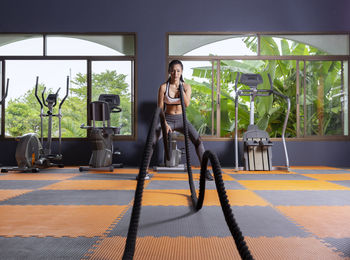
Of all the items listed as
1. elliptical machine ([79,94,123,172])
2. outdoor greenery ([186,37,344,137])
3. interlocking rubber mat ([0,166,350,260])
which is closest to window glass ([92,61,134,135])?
elliptical machine ([79,94,123,172])

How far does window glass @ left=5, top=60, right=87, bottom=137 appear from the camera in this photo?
598cm

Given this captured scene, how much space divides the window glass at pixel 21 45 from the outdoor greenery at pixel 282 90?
10.8 ft

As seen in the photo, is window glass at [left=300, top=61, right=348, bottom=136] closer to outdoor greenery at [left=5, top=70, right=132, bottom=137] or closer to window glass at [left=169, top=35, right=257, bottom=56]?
window glass at [left=169, top=35, right=257, bottom=56]

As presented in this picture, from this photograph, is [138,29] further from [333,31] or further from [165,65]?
[333,31]

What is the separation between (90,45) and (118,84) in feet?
3.03

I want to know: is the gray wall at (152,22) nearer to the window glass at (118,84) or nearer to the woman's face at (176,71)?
the window glass at (118,84)

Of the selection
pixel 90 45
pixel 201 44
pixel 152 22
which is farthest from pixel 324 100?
pixel 90 45

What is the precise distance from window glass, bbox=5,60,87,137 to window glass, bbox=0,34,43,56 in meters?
0.17

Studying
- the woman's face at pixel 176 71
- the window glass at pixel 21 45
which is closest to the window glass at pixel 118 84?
the window glass at pixel 21 45

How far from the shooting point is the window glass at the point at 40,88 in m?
5.98

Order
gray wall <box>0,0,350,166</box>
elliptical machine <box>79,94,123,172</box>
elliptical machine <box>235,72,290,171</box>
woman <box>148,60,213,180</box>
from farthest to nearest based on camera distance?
gray wall <box>0,0,350,166</box> → elliptical machine <box>235,72,290,171</box> → elliptical machine <box>79,94,123,172</box> → woman <box>148,60,213,180</box>

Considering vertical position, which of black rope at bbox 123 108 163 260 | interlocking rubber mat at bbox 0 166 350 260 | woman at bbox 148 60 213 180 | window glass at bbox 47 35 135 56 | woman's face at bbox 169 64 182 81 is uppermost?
window glass at bbox 47 35 135 56

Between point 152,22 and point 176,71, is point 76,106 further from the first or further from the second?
point 176,71

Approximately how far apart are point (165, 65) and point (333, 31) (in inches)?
133
